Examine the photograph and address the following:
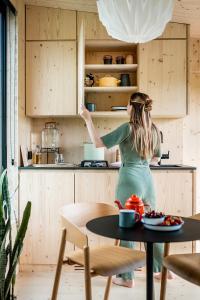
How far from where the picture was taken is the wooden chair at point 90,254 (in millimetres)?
1748

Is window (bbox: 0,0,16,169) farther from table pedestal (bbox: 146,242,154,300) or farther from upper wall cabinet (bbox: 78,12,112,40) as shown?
table pedestal (bbox: 146,242,154,300)

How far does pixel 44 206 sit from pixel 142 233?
1.73 meters

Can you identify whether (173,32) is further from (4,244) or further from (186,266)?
(4,244)

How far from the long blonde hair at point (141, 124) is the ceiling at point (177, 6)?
3.67ft

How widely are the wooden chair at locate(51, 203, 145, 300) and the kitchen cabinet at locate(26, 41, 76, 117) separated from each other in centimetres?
144

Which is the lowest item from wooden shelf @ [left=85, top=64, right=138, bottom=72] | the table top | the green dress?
the table top

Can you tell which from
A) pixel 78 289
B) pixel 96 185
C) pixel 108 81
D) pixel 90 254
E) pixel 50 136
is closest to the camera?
pixel 90 254

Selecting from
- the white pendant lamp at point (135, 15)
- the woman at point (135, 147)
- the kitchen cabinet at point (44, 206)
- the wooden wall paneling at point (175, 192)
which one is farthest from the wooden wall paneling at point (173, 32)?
the white pendant lamp at point (135, 15)

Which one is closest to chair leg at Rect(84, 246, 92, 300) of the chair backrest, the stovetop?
the chair backrest

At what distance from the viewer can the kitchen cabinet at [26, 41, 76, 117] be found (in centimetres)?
354

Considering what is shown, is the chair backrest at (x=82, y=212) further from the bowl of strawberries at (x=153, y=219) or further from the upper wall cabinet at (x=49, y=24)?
the upper wall cabinet at (x=49, y=24)

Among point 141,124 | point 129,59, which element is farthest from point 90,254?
point 129,59

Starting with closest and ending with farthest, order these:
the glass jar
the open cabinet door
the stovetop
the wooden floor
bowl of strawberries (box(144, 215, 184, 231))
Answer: bowl of strawberries (box(144, 215, 184, 231)) < the wooden floor < the stovetop < the open cabinet door < the glass jar

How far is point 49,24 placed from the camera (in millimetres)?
3561
